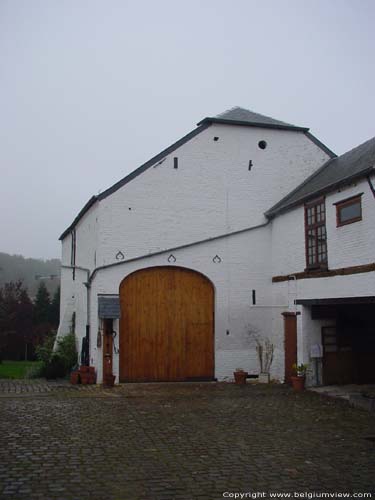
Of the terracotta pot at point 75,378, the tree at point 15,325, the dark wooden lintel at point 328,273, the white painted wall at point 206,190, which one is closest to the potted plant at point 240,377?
the dark wooden lintel at point 328,273

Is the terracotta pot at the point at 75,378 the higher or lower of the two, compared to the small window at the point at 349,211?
lower

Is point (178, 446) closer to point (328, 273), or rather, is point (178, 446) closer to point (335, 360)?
point (328, 273)

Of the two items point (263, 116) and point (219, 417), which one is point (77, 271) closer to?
point (263, 116)

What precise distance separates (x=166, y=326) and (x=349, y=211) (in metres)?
6.04

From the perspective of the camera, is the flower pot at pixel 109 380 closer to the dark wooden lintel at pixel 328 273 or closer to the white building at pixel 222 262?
the white building at pixel 222 262

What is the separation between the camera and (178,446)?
7934 millimetres

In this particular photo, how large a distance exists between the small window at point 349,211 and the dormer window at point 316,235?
73cm

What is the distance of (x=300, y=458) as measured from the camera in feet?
24.1

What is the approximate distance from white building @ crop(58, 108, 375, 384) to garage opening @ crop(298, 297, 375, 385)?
30 millimetres

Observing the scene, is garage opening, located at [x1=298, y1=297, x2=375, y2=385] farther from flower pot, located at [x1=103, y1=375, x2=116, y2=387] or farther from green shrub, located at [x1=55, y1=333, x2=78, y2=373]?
green shrub, located at [x1=55, y1=333, x2=78, y2=373]

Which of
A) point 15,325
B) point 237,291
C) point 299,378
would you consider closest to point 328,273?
point 299,378

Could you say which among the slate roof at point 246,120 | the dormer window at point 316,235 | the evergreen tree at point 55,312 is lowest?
the evergreen tree at point 55,312

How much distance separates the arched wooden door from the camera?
49.5 ft

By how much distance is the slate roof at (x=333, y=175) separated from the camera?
41.3 ft
